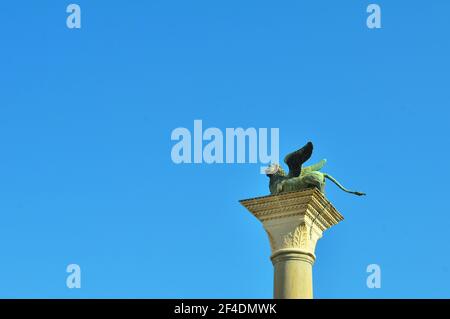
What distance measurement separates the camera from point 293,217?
2102cm

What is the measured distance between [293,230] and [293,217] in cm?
29

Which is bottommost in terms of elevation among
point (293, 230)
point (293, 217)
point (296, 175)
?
point (293, 230)

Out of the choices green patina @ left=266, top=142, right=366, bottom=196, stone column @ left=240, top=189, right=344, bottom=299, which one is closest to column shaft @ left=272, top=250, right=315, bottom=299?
stone column @ left=240, top=189, right=344, bottom=299

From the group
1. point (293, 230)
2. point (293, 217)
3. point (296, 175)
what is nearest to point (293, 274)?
point (293, 230)

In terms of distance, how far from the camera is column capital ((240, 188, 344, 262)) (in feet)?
68.2

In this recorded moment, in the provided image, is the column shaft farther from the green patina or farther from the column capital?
the green patina

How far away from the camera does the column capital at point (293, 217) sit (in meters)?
20.8

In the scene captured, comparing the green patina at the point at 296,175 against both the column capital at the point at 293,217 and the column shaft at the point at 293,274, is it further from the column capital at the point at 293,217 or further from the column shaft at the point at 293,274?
the column shaft at the point at 293,274

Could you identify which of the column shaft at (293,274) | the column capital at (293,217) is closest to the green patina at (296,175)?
the column capital at (293,217)

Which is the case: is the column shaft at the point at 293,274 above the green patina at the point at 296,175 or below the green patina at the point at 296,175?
below

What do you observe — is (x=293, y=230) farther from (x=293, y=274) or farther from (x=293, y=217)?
(x=293, y=274)

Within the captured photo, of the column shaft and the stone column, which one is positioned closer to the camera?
the column shaft
